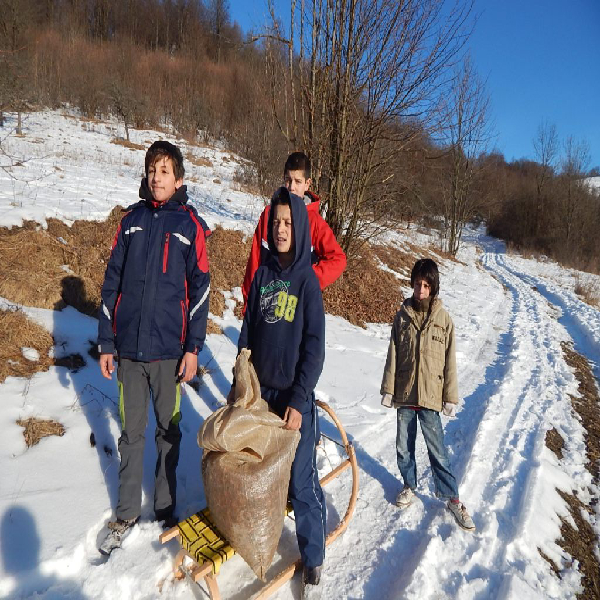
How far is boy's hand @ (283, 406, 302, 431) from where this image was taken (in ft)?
6.88

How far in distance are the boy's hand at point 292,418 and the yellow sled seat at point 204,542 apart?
0.70 m

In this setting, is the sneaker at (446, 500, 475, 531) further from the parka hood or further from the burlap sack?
the parka hood

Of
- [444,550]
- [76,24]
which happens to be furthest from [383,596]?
[76,24]

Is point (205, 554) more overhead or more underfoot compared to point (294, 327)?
more underfoot

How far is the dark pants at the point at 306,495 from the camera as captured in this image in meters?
2.21

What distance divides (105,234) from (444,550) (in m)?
5.61

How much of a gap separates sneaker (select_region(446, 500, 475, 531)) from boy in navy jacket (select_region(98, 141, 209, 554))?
6.77ft

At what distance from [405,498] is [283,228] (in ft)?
7.75

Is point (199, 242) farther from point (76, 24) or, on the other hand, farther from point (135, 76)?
point (76, 24)

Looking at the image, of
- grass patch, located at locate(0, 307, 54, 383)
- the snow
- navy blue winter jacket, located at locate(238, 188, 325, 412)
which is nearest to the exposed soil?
the snow

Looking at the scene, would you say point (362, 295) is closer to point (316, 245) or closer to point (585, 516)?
point (316, 245)

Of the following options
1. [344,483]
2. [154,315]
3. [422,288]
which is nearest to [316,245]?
[422,288]

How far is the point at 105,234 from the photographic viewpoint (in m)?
5.69

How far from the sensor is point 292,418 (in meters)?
2.10
